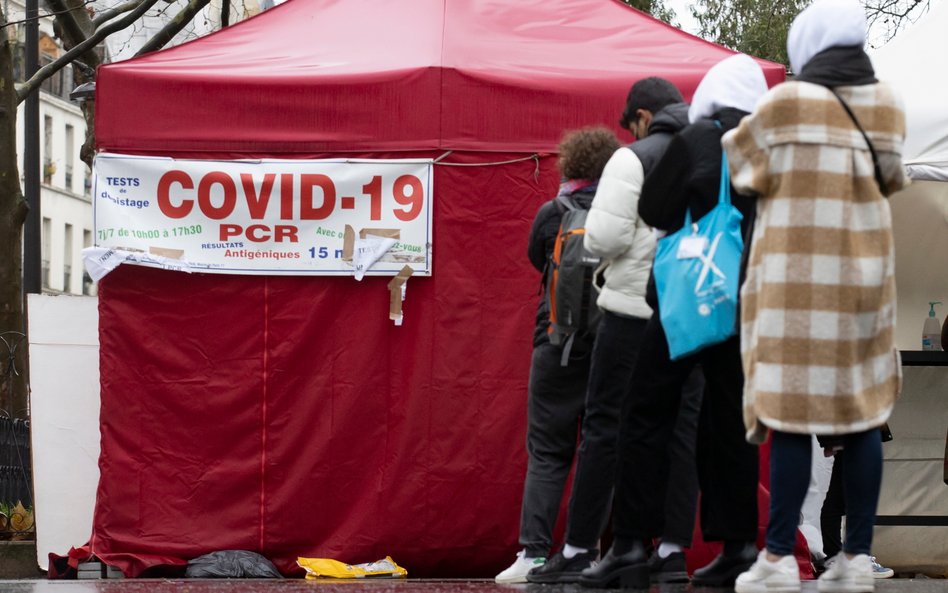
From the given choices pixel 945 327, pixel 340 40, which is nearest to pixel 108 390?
pixel 340 40

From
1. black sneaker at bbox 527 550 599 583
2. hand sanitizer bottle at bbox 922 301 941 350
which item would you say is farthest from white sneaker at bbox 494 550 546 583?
hand sanitizer bottle at bbox 922 301 941 350

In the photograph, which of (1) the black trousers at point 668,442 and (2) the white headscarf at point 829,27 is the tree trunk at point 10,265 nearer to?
(1) the black trousers at point 668,442

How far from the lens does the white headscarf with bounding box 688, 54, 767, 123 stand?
5176 millimetres

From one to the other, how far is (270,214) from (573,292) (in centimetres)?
211

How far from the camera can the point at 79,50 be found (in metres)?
13.1

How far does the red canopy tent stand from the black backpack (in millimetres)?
1351

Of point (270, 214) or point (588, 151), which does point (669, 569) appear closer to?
point (588, 151)

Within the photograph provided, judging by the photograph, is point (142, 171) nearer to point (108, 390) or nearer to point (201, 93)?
point (201, 93)

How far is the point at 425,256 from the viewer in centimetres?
751

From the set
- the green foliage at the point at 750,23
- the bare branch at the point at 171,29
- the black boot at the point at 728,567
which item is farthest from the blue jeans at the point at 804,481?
the green foliage at the point at 750,23

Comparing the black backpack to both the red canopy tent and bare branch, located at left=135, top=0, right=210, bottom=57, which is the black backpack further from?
bare branch, located at left=135, top=0, right=210, bottom=57

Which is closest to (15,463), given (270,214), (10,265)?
(10,265)

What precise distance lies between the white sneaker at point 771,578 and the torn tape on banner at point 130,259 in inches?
147

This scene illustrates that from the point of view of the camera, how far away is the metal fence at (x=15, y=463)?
11344 mm
